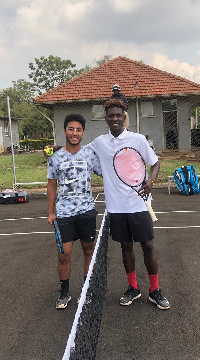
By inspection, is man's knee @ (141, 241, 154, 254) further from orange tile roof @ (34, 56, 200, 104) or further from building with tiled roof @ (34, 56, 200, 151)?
orange tile roof @ (34, 56, 200, 104)

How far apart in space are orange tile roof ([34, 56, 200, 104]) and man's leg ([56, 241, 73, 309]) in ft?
51.5

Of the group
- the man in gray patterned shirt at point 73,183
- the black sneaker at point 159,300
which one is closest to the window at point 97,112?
the man in gray patterned shirt at point 73,183

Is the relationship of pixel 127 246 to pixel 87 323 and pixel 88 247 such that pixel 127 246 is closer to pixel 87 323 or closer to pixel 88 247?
pixel 88 247

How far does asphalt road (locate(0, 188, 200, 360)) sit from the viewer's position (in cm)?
293

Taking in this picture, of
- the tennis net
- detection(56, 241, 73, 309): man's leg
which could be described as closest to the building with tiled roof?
detection(56, 241, 73, 309): man's leg

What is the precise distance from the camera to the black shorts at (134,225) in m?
3.46

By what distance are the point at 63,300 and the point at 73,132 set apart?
74.3 inches

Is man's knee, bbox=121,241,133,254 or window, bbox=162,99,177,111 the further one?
window, bbox=162,99,177,111

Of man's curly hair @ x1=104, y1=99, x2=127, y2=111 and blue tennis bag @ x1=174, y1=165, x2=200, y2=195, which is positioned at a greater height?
man's curly hair @ x1=104, y1=99, x2=127, y2=111

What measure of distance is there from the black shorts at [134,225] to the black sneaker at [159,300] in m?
0.65

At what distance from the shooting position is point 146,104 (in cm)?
1906

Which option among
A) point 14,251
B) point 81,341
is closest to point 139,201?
point 81,341

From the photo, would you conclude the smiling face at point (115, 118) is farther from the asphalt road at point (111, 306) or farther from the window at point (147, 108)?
the window at point (147, 108)

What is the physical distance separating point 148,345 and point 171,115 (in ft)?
58.5
